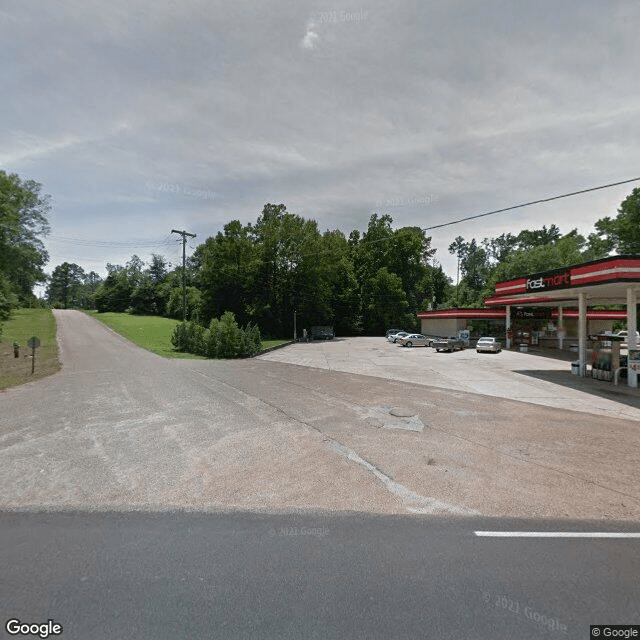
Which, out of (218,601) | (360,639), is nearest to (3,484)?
(218,601)

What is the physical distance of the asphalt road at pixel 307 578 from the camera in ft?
10.8

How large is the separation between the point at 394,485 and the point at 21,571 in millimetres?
4892

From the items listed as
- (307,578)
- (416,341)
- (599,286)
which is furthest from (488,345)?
(307,578)

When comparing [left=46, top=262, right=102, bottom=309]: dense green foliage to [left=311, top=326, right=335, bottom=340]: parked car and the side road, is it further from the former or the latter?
the side road

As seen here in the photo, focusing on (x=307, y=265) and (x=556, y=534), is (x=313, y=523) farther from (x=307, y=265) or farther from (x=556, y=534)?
(x=307, y=265)

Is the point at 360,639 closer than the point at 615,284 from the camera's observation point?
Yes

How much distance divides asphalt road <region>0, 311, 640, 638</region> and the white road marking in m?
0.13

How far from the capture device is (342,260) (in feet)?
198

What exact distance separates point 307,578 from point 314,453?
401cm

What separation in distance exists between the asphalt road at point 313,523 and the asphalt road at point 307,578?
0.06 ft

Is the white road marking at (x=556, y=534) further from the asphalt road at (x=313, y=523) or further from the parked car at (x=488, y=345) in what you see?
the parked car at (x=488, y=345)

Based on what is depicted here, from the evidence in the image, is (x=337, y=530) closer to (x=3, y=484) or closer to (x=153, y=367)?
(x=3, y=484)

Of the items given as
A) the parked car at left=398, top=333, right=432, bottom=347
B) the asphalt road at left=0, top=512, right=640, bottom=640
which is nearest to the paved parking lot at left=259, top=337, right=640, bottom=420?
the asphalt road at left=0, top=512, right=640, bottom=640

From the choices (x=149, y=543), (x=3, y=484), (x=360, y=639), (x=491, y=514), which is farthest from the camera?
(x=3, y=484)
